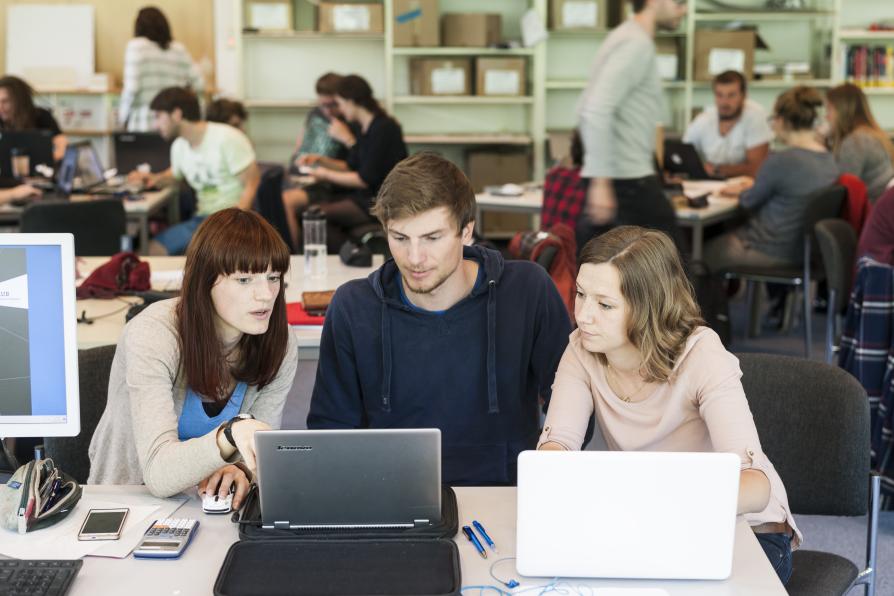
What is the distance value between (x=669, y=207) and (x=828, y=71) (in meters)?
4.08

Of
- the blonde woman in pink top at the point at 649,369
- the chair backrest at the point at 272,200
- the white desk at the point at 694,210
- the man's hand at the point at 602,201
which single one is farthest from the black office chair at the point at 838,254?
the blonde woman in pink top at the point at 649,369

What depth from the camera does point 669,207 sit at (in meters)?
3.84

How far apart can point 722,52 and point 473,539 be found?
6.19 metres

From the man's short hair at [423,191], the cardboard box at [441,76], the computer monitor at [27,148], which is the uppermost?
the cardboard box at [441,76]

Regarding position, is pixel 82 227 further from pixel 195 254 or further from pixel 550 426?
pixel 550 426

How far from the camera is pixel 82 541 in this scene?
1644 mm

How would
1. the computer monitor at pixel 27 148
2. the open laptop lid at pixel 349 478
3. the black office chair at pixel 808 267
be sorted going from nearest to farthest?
the open laptop lid at pixel 349 478 < the black office chair at pixel 808 267 < the computer monitor at pixel 27 148

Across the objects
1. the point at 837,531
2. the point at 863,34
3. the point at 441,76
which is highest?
the point at 863,34

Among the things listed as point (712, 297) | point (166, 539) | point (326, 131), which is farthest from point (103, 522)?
point (326, 131)

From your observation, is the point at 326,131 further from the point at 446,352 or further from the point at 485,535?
the point at 485,535

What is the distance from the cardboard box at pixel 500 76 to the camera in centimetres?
733

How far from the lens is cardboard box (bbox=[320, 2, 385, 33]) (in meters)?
7.18

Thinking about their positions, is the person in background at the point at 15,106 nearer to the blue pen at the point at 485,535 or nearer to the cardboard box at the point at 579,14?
the cardboard box at the point at 579,14

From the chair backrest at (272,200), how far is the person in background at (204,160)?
0.40 meters
